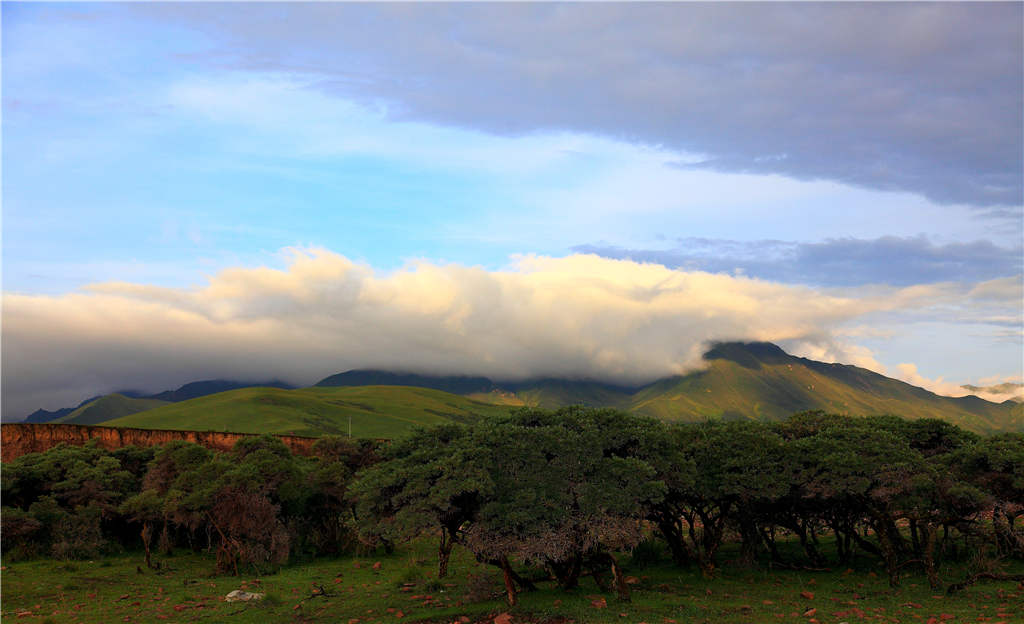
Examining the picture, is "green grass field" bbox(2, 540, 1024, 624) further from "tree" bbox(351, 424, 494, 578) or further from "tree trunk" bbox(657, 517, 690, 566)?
"tree" bbox(351, 424, 494, 578)

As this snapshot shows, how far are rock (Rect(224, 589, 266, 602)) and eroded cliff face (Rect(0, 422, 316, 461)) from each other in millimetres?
26055

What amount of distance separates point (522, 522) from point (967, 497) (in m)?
20.4

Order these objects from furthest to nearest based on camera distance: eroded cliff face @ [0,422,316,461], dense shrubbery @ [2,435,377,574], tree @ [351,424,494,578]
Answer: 1. eroded cliff face @ [0,422,316,461]
2. dense shrubbery @ [2,435,377,574]
3. tree @ [351,424,494,578]

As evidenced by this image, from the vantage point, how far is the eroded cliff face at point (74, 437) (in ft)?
204

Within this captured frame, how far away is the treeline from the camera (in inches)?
1085

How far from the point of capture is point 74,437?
2537 inches

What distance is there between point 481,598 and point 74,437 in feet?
174

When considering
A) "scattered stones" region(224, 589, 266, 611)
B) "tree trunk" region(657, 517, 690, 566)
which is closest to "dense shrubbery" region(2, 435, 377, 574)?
"scattered stones" region(224, 589, 266, 611)

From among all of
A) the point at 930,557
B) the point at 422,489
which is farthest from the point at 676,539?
the point at 422,489

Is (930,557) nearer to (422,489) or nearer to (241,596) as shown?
(422,489)

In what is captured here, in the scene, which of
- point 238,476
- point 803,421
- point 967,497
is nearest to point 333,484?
point 238,476

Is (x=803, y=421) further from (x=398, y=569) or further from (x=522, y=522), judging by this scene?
(x=398, y=569)

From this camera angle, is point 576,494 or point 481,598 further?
point 481,598

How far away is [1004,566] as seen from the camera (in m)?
35.4
